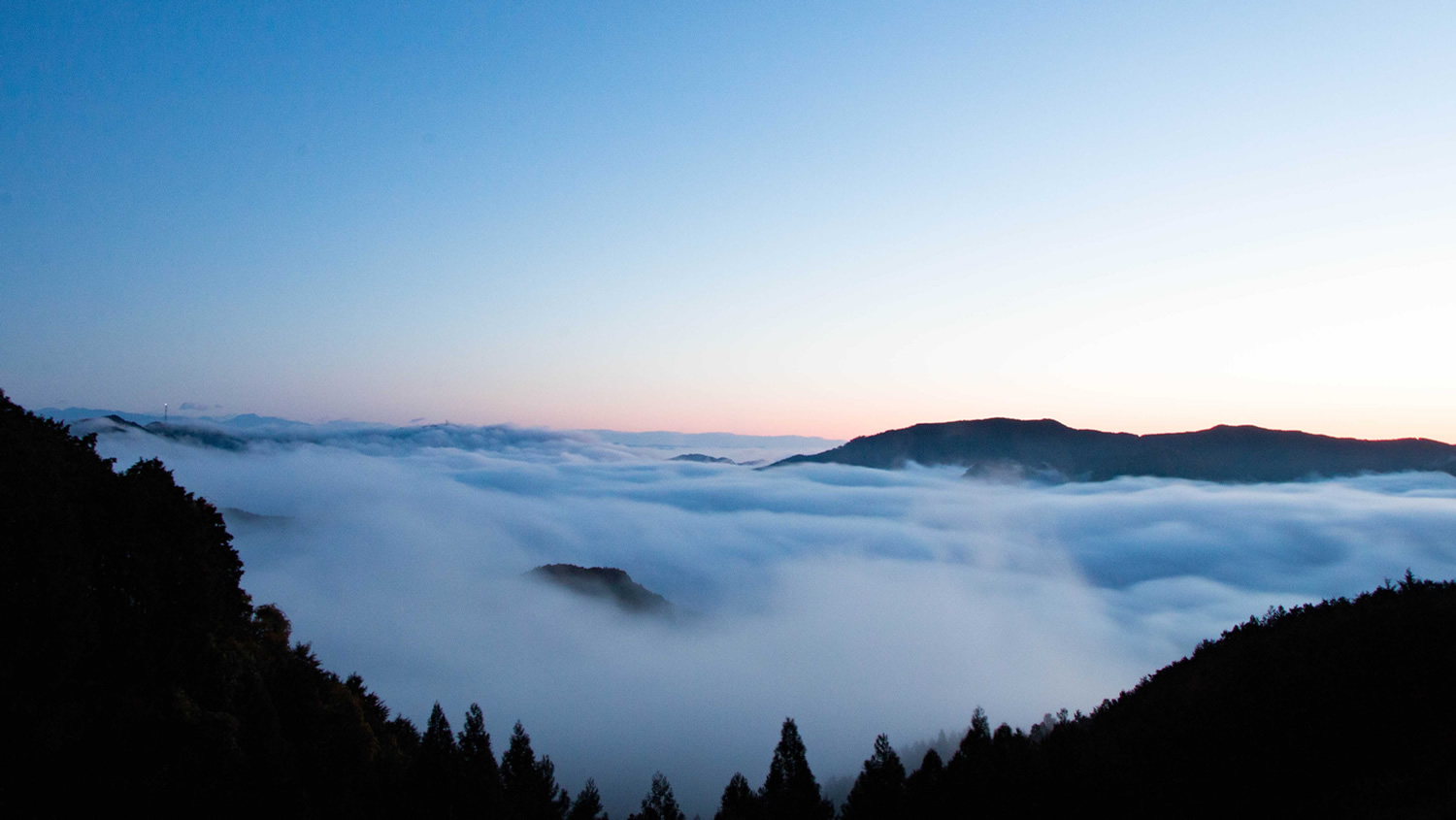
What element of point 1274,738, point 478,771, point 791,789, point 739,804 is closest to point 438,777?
point 478,771

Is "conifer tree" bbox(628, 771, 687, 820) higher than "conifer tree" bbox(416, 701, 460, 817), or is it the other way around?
"conifer tree" bbox(416, 701, 460, 817)

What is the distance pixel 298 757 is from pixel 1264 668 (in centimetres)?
3021

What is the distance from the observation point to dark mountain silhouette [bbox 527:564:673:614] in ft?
595

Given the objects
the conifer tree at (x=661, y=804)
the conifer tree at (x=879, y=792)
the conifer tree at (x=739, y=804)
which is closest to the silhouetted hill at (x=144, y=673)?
the conifer tree at (x=661, y=804)

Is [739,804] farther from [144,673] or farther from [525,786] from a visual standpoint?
[144,673]

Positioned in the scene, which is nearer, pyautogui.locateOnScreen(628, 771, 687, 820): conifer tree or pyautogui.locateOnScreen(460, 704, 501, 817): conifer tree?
pyautogui.locateOnScreen(460, 704, 501, 817): conifer tree

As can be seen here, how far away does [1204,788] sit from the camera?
2064 cm

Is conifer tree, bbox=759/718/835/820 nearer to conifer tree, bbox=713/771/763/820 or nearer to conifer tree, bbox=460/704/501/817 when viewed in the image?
conifer tree, bbox=713/771/763/820

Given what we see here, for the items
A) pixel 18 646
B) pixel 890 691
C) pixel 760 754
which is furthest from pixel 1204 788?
pixel 890 691

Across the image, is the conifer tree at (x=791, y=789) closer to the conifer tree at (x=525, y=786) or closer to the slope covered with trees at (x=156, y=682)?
the conifer tree at (x=525, y=786)

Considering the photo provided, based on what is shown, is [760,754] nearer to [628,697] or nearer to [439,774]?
[628,697]

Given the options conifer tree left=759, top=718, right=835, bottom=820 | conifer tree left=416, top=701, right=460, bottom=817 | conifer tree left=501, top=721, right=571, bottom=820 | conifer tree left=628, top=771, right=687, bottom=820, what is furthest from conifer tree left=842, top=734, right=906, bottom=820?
conifer tree left=416, top=701, right=460, bottom=817

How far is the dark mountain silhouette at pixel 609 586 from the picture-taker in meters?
181

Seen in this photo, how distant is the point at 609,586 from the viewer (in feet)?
603
